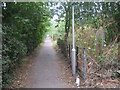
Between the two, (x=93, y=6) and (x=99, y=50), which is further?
(x=93, y=6)

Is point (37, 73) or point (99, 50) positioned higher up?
point (99, 50)

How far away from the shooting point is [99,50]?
5.78m

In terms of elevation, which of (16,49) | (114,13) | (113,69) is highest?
(114,13)

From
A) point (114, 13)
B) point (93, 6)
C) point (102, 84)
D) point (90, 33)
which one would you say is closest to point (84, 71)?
point (102, 84)

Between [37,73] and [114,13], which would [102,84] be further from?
[114,13]

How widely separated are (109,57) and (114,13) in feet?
8.45

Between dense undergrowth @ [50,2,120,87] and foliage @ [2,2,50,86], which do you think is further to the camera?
dense undergrowth @ [50,2,120,87]

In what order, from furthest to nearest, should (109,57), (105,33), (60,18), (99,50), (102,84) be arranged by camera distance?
(60,18), (105,33), (99,50), (109,57), (102,84)

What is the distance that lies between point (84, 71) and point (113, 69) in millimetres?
1275

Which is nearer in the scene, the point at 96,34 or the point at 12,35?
the point at 12,35

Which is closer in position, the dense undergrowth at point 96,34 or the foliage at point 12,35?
the foliage at point 12,35

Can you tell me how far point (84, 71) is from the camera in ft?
15.9

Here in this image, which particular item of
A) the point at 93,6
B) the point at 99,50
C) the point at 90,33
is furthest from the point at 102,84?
the point at 93,6

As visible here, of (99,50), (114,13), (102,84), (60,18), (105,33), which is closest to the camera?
(102,84)
